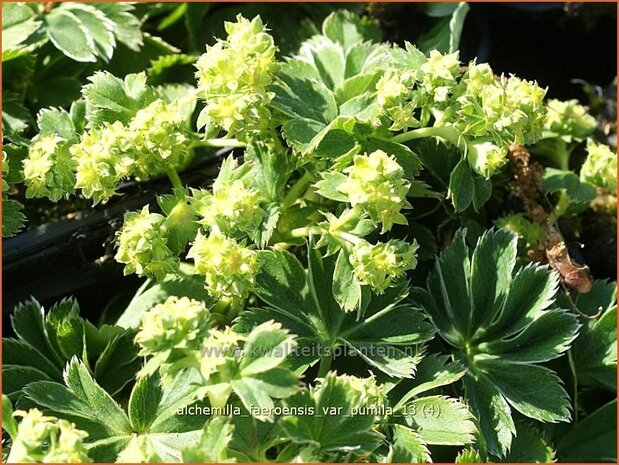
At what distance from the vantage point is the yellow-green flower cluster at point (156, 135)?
4.25ft

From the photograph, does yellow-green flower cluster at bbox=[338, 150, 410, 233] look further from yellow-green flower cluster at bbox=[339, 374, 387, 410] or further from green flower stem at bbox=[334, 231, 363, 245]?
yellow-green flower cluster at bbox=[339, 374, 387, 410]

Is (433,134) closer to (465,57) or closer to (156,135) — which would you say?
(156,135)

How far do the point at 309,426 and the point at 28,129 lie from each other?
100cm

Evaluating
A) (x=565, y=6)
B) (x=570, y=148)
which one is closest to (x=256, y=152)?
(x=570, y=148)

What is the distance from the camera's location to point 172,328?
109 centimetres

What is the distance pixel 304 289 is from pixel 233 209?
219mm

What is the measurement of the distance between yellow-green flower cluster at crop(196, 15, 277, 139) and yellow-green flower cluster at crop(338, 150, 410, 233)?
7.9 inches

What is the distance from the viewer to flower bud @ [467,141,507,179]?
4.21ft

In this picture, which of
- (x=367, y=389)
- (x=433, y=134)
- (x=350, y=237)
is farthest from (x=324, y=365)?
(x=433, y=134)

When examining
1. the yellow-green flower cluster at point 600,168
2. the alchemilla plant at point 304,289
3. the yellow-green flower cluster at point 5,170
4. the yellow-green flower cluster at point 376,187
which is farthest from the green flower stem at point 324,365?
the yellow-green flower cluster at point 600,168

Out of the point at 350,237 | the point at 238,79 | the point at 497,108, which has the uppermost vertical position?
the point at 238,79

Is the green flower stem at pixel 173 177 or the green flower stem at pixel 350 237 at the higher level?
the green flower stem at pixel 173 177

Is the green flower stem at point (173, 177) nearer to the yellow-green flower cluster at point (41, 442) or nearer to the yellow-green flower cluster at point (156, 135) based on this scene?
the yellow-green flower cluster at point (156, 135)

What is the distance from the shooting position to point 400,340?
1314 millimetres
